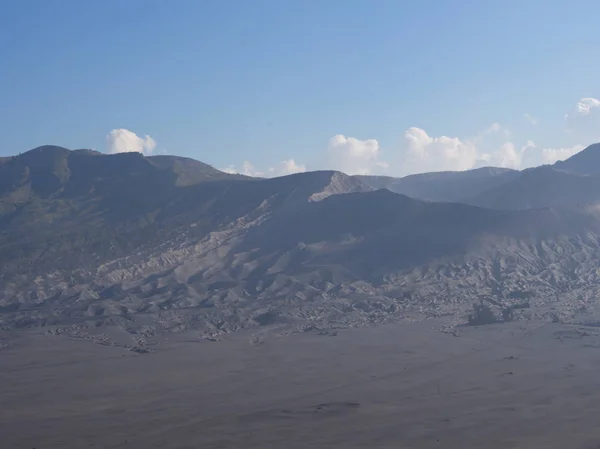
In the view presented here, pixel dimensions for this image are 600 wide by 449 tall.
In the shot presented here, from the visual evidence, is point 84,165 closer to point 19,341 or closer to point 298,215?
point 298,215

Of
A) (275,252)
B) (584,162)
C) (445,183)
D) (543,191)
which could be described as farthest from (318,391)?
(445,183)

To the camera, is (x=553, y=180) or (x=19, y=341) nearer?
(x=19, y=341)

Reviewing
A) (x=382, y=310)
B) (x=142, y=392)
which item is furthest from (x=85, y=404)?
(x=382, y=310)

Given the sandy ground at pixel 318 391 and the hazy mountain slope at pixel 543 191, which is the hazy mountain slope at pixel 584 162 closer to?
the hazy mountain slope at pixel 543 191

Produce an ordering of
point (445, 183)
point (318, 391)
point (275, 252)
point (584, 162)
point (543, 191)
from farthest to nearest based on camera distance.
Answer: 1. point (445, 183)
2. point (584, 162)
3. point (543, 191)
4. point (275, 252)
5. point (318, 391)

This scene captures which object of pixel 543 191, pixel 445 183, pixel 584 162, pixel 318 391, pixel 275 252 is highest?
pixel 584 162

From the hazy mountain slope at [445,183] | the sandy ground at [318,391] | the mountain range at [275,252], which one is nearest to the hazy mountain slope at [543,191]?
the mountain range at [275,252]

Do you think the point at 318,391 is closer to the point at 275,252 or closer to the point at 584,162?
the point at 275,252
